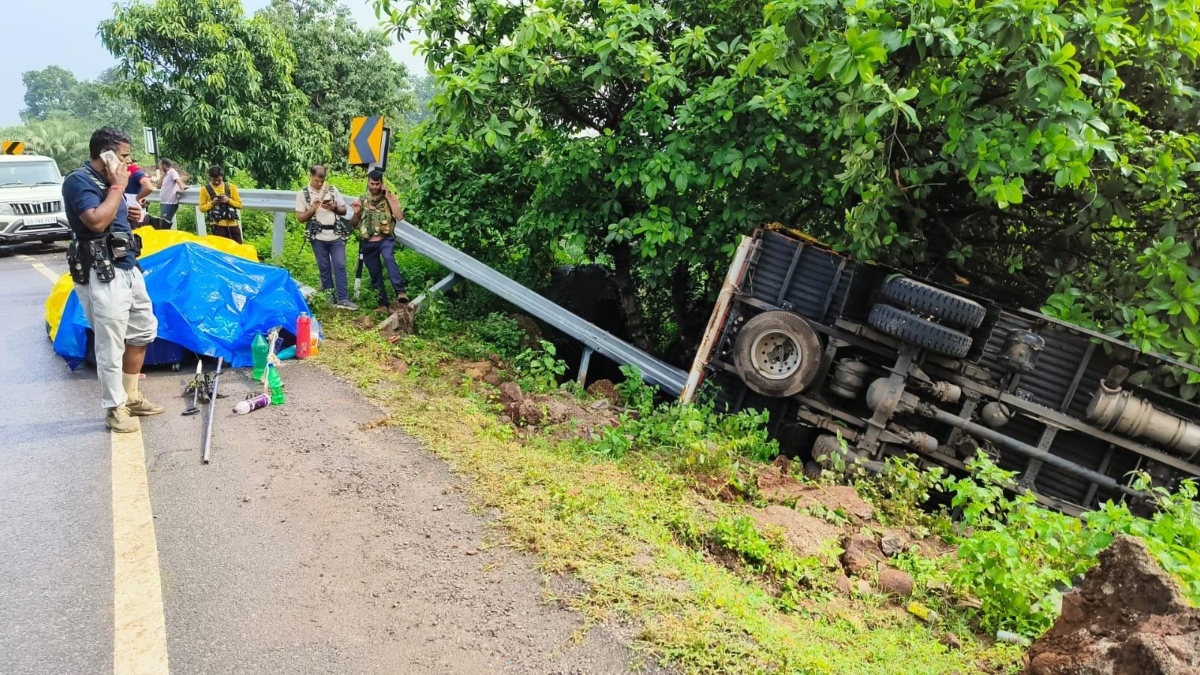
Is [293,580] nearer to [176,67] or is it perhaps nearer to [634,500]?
[634,500]

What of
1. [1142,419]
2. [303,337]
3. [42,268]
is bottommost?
[42,268]

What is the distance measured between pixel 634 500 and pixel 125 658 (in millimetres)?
2568

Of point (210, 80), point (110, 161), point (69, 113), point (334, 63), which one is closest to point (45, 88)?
point (69, 113)

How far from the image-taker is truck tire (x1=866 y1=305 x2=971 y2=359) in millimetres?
5445

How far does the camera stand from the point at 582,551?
3.46 metres

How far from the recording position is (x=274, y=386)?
5.39 meters

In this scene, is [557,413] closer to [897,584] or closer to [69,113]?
[897,584]

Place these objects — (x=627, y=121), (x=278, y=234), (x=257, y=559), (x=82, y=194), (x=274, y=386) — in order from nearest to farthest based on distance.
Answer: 1. (x=257, y=559)
2. (x=82, y=194)
3. (x=274, y=386)
4. (x=627, y=121)
5. (x=278, y=234)

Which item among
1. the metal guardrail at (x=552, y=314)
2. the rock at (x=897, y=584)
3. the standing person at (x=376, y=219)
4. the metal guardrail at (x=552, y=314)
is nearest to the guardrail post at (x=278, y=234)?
the metal guardrail at (x=552, y=314)

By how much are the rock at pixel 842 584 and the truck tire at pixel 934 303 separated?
107 inches

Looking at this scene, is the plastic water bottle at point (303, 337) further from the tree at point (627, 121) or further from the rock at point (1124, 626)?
the rock at point (1124, 626)

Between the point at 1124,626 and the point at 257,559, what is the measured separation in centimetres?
392

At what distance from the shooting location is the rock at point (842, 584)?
3.66m

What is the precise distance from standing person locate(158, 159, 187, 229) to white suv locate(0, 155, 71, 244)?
11.4 feet
